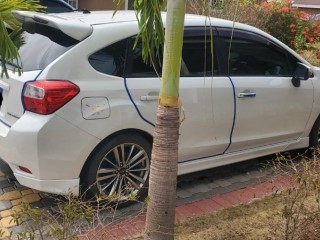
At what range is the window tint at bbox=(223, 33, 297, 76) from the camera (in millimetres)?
4484

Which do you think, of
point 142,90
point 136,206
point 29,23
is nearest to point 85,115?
point 142,90

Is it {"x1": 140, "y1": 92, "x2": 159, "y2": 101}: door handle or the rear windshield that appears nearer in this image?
the rear windshield

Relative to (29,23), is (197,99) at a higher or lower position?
lower

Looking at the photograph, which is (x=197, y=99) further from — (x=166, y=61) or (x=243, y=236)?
(x=166, y=61)

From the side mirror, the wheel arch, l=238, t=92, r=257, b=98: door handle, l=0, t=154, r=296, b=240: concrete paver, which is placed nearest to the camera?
the wheel arch

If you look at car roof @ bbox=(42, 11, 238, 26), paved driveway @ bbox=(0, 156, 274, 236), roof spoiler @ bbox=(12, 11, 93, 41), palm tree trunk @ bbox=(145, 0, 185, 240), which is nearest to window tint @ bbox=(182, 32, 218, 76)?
car roof @ bbox=(42, 11, 238, 26)

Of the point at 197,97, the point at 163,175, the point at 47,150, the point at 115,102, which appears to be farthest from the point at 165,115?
the point at 197,97

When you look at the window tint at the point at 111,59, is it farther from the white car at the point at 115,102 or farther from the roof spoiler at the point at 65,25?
the roof spoiler at the point at 65,25

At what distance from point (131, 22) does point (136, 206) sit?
1.67 meters

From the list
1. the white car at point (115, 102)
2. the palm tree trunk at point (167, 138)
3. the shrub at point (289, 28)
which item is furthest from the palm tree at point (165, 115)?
the shrub at point (289, 28)

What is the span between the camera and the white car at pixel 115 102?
11.2ft

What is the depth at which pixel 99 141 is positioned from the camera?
359 cm

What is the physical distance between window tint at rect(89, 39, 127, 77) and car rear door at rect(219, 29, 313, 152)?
3.74 ft

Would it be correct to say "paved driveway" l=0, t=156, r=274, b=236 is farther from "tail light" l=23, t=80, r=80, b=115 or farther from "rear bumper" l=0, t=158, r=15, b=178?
"tail light" l=23, t=80, r=80, b=115
